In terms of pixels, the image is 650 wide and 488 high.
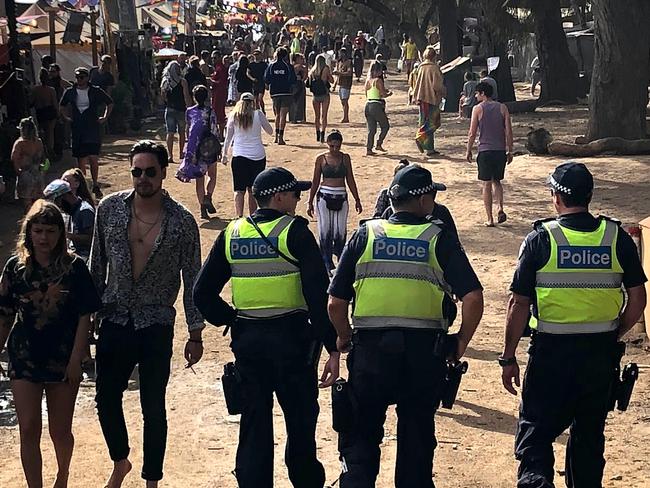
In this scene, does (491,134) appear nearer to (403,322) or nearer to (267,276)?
(267,276)

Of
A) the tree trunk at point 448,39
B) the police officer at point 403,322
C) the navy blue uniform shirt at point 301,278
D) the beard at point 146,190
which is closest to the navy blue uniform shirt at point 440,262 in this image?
the police officer at point 403,322

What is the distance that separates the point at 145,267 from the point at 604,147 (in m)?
14.8

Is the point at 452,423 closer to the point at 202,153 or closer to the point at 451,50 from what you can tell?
the point at 202,153

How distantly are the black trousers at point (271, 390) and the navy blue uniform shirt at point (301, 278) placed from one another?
104 millimetres

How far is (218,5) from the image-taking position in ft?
251

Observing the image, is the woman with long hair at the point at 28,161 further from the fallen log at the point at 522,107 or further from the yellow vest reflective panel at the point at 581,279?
the fallen log at the point at 522,107

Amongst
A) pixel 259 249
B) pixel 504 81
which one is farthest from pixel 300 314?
pixel 504 81

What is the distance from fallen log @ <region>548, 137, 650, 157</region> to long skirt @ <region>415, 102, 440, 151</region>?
210 cm

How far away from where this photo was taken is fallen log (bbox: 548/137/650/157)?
19547 millimetres

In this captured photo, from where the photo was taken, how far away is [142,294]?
20.0 feet

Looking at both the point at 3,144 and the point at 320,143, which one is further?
the point at 320,143

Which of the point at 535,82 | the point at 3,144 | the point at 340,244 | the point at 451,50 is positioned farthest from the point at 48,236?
the point at 535,82

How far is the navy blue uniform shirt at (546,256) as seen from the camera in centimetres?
561

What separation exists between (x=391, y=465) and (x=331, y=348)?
1425 mm
